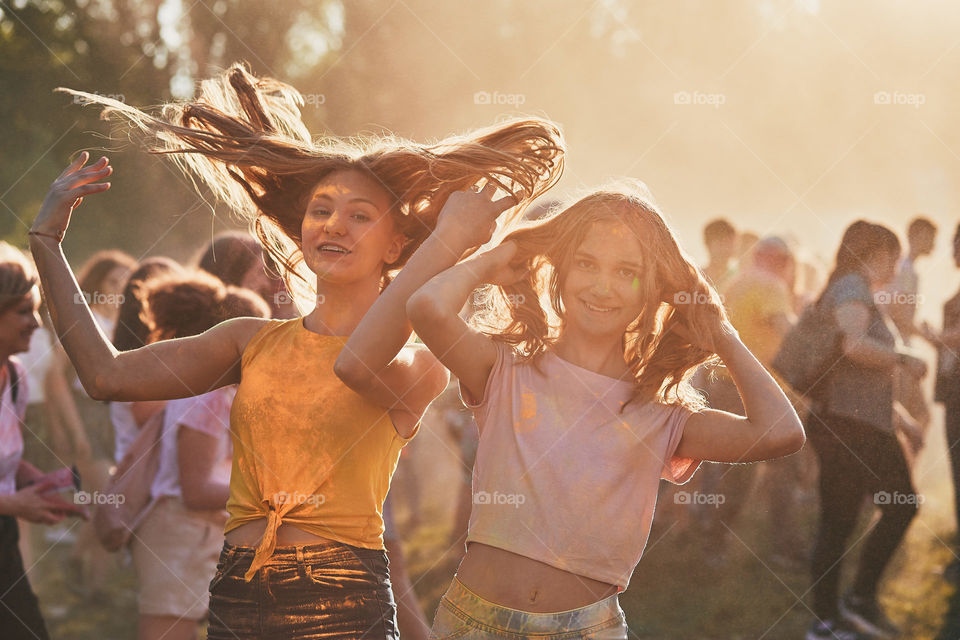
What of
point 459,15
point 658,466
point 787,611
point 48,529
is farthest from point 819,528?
point 459,15

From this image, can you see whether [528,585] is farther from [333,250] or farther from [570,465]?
[333,250]

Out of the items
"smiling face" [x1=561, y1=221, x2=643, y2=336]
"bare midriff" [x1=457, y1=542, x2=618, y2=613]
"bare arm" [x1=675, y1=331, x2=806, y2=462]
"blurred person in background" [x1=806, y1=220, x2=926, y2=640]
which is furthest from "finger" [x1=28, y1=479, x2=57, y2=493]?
"blurred person in background" [x1=806, y1=220, x2=926, y2=640]

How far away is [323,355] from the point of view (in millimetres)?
2729

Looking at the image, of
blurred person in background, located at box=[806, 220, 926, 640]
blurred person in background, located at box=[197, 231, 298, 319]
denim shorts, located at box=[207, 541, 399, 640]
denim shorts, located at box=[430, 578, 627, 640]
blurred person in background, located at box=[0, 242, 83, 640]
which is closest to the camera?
denim shorts, located at box=[430, 578, 627, 640]

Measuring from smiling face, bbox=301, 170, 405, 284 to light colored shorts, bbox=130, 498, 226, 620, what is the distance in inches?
59.5

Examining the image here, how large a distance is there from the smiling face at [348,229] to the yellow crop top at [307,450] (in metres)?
0.20

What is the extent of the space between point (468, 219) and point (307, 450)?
69 centimetres

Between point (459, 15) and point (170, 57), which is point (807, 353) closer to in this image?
point (170, 57)

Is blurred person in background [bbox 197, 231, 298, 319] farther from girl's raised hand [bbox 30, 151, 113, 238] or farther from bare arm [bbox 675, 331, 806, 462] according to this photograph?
bare arm [bbox 675, 331, 806, 462]

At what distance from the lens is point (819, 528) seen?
203 inches

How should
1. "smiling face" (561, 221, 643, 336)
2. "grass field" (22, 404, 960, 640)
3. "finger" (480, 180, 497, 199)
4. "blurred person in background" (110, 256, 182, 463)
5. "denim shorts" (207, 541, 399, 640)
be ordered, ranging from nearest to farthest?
"denim shorts" (207, 541, 399, 640) → "smiling face" (561, 221, 643, 336) → "finger" (480, 180, 497, 199) → "blurred person in background" (110, 256, 182, 463) → "grass field" (22, 404, 960, 640)

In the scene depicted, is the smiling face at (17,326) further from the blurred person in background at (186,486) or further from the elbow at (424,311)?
the elbow at (424,311)

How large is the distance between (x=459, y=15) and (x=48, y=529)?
26.4 ft

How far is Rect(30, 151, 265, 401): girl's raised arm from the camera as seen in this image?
103 inches
